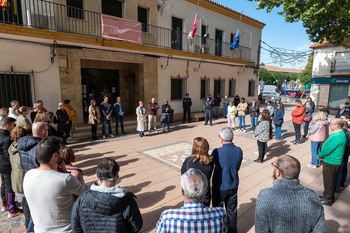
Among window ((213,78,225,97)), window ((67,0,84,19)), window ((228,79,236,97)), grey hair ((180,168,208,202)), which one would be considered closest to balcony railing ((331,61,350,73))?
window ((228,79,236,97))

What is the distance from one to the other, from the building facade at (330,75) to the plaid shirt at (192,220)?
81.0ft

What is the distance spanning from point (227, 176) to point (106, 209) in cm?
184

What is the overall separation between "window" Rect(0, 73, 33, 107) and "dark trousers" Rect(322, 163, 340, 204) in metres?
Answer: 10.00

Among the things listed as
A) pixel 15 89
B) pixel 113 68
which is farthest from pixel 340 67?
pixel 15 89

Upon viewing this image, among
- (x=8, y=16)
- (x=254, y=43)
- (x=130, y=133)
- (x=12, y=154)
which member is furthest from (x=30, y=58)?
(x=254, y=43)

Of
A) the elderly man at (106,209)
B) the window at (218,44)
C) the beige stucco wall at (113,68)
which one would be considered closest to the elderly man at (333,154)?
the elderly man at (106,209)

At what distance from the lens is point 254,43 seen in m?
19.1

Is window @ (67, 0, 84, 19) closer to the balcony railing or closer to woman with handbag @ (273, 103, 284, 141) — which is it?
woman with handbag @ (273, 103, 284, 141)

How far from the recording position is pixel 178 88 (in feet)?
45.5

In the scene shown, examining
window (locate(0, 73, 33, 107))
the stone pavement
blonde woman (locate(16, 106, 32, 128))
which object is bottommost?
the stone pavement

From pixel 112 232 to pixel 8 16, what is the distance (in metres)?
9.09

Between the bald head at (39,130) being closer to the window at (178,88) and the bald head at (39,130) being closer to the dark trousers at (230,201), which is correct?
the dark trousers at (230,201)

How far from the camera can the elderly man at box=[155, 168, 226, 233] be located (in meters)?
1.57

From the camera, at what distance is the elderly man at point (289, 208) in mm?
1790
